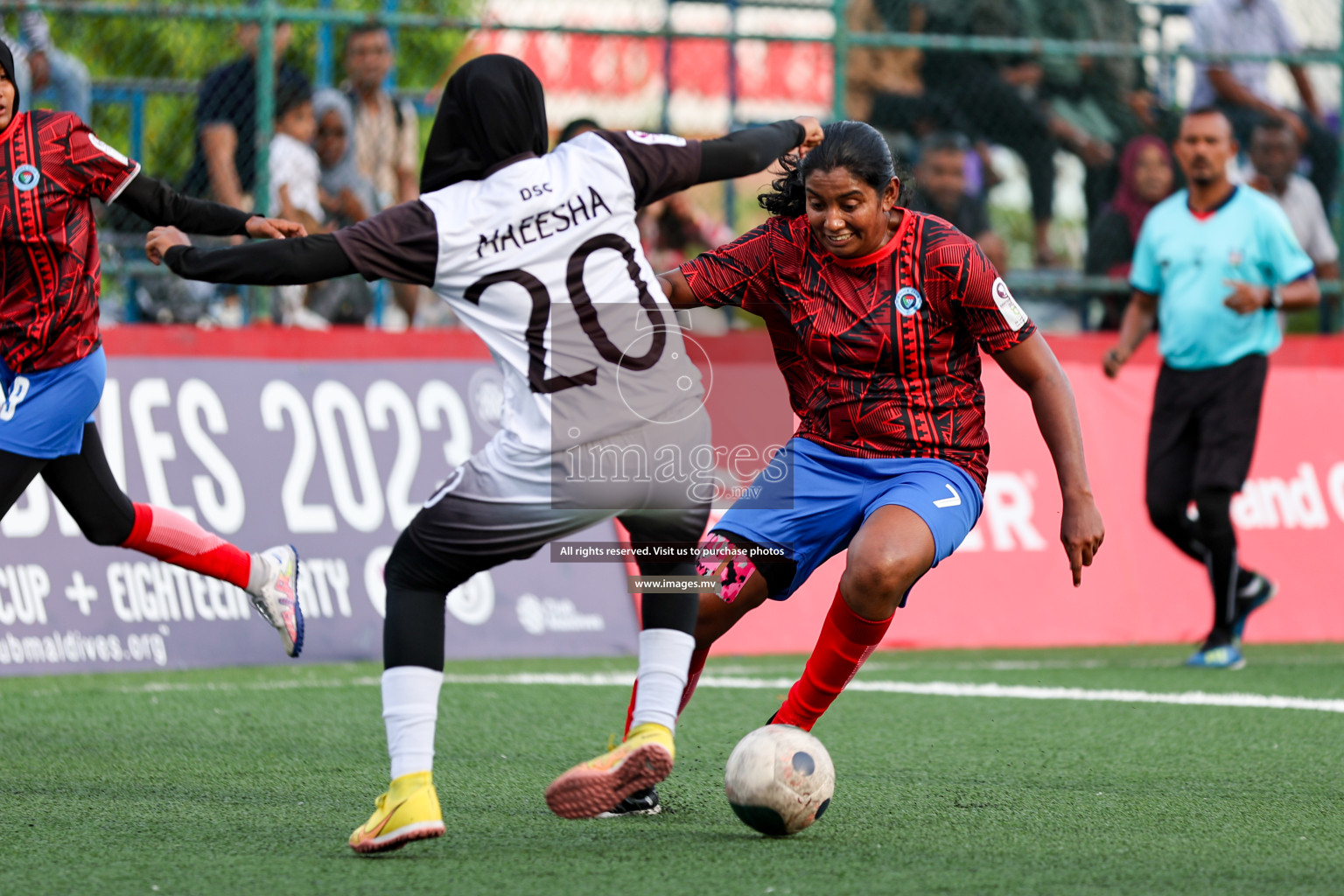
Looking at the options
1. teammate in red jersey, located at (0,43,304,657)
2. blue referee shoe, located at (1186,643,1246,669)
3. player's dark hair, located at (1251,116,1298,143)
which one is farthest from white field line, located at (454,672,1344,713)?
player's dark hair, located at (1251,116,1298,143)

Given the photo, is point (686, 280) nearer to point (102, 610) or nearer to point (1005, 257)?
point (102, 610)

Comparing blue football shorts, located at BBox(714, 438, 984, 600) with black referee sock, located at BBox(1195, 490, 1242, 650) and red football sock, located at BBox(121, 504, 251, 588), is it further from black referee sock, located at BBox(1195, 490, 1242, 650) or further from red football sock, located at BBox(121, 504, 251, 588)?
black referee sock, located at BBox(1195, 490, 1242, 650)

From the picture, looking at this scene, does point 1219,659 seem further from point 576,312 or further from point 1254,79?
point 576,312

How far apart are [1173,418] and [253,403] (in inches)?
176

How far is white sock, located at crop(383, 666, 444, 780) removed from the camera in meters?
4.02

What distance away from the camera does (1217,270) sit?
831cm

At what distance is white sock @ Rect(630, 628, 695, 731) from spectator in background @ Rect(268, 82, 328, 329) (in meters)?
5.41

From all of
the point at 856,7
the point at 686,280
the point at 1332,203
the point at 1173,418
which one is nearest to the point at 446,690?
the point at 686,280

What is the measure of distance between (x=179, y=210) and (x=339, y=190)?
426 cm

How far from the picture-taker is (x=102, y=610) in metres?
7.82

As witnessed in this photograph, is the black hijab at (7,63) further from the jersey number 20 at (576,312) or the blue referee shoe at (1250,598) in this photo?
the blue referee shoe at (1250,598)

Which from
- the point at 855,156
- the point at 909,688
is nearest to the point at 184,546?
the point at 855,156

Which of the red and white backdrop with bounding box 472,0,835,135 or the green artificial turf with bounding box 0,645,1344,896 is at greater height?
the red and white backdrop with bounding box 472,0,835,135

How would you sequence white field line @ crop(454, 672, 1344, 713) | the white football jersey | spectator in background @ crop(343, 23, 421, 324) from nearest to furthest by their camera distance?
1. the white football jersey
2. white field line @ crop(454, 672, 1344, 713)
3. spectator in background @ crop(343, 23, 421, 324)
